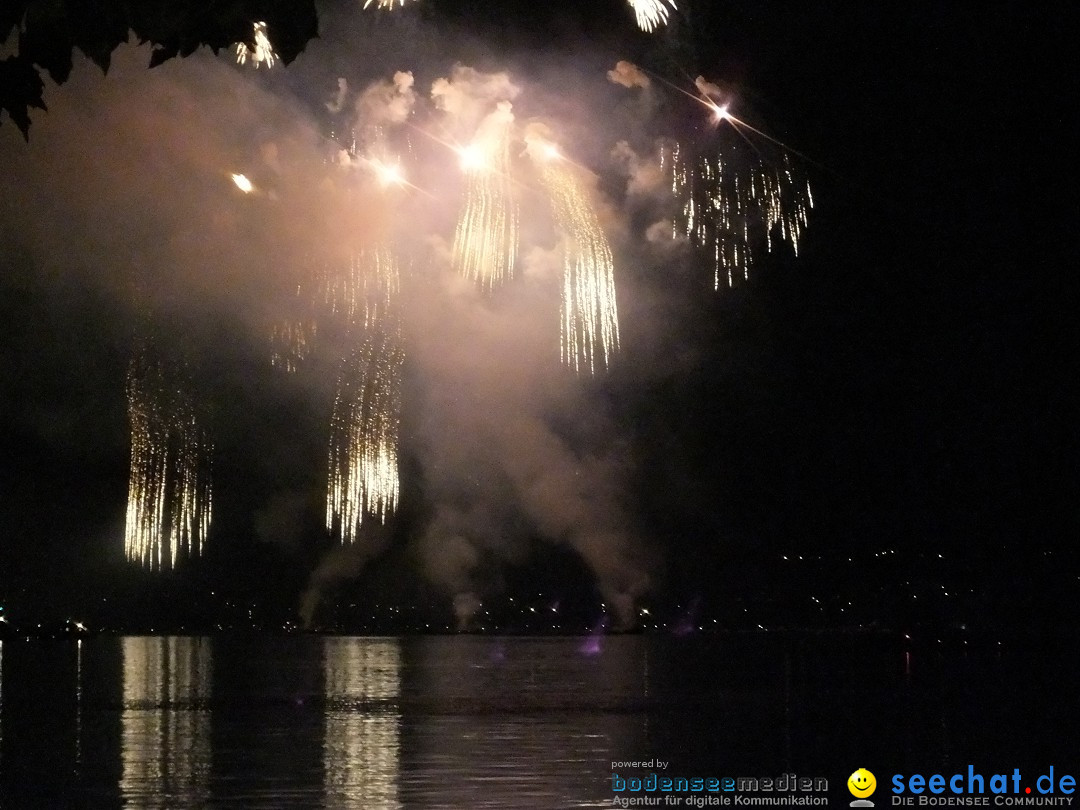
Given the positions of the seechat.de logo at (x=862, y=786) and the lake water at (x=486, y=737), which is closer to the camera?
the seechat.de logo at (x=862, y=786)

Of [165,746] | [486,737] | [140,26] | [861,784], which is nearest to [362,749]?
[486,737]

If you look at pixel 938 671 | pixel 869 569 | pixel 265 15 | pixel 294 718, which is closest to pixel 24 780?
pixel 294 718

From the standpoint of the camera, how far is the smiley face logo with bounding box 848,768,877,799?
15.7 metres

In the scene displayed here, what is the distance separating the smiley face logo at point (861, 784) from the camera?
616 inches

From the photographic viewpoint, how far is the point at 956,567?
13988cm

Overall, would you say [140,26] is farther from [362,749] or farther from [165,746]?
[165,746]

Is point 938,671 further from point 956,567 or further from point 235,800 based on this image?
point 956,567

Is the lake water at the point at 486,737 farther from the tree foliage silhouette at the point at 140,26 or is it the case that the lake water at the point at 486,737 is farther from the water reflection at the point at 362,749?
the tree foliage silhouette at the point at 140,26

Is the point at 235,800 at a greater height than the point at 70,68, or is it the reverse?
the point at 70,68

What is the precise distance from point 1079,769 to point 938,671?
41.4 m

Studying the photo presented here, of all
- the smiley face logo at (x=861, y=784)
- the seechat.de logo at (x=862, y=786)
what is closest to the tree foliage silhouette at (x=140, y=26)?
the seechat.de logo at (x=862, y=786)

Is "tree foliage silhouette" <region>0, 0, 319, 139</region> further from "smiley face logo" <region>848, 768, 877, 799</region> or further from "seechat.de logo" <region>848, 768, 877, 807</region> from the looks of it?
"smiley face logo" <region>848, 768, 877, 799</region>

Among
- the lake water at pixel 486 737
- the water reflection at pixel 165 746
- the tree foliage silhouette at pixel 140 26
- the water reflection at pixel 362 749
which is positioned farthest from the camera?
the lake water at pixel 486 737

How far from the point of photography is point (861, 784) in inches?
642
